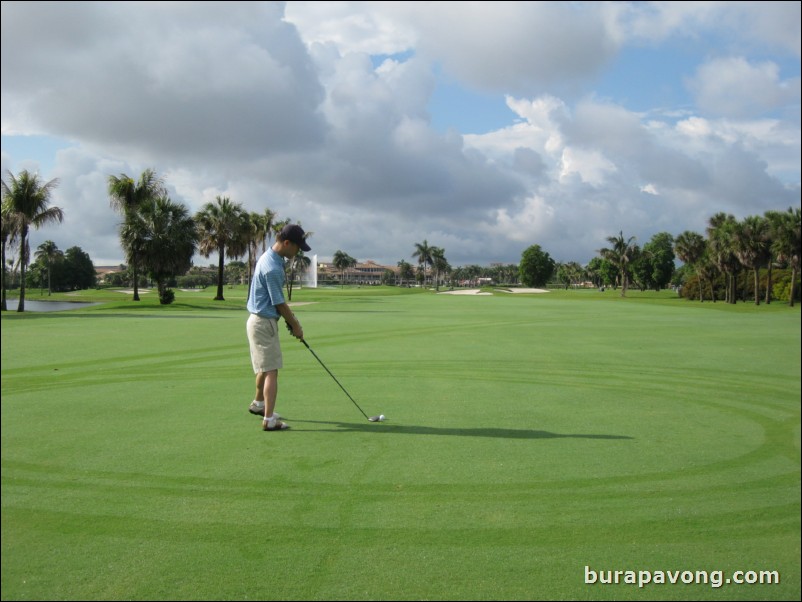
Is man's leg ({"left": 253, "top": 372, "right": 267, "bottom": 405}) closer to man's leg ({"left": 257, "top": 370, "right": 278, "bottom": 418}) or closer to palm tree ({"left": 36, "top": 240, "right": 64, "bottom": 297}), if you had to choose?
man's leg ({"left": 257, "top": 370, "right": 278, "bottom": 418})

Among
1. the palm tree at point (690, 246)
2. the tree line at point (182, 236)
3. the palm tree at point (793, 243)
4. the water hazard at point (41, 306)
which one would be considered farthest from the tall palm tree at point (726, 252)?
the water hazard at point (41, 306)

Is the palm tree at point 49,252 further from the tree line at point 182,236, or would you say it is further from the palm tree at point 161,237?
the palm tree at point 161,237

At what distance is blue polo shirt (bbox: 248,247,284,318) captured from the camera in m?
6.96

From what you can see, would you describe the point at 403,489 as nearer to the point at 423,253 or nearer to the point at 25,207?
the point at 25,207

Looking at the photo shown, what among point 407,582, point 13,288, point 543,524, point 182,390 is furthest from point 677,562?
point 13,288

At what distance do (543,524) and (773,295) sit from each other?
71.8 ft

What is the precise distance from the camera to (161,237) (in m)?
48.5

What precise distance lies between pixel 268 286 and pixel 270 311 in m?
0.30

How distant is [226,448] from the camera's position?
248 inches

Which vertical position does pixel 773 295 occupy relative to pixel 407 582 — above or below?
above

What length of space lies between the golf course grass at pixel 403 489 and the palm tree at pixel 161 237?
38849mm

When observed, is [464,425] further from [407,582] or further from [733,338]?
[733,338]

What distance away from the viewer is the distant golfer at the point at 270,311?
700 cm

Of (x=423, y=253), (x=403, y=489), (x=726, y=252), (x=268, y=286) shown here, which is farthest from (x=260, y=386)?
(x=423, y=253)
